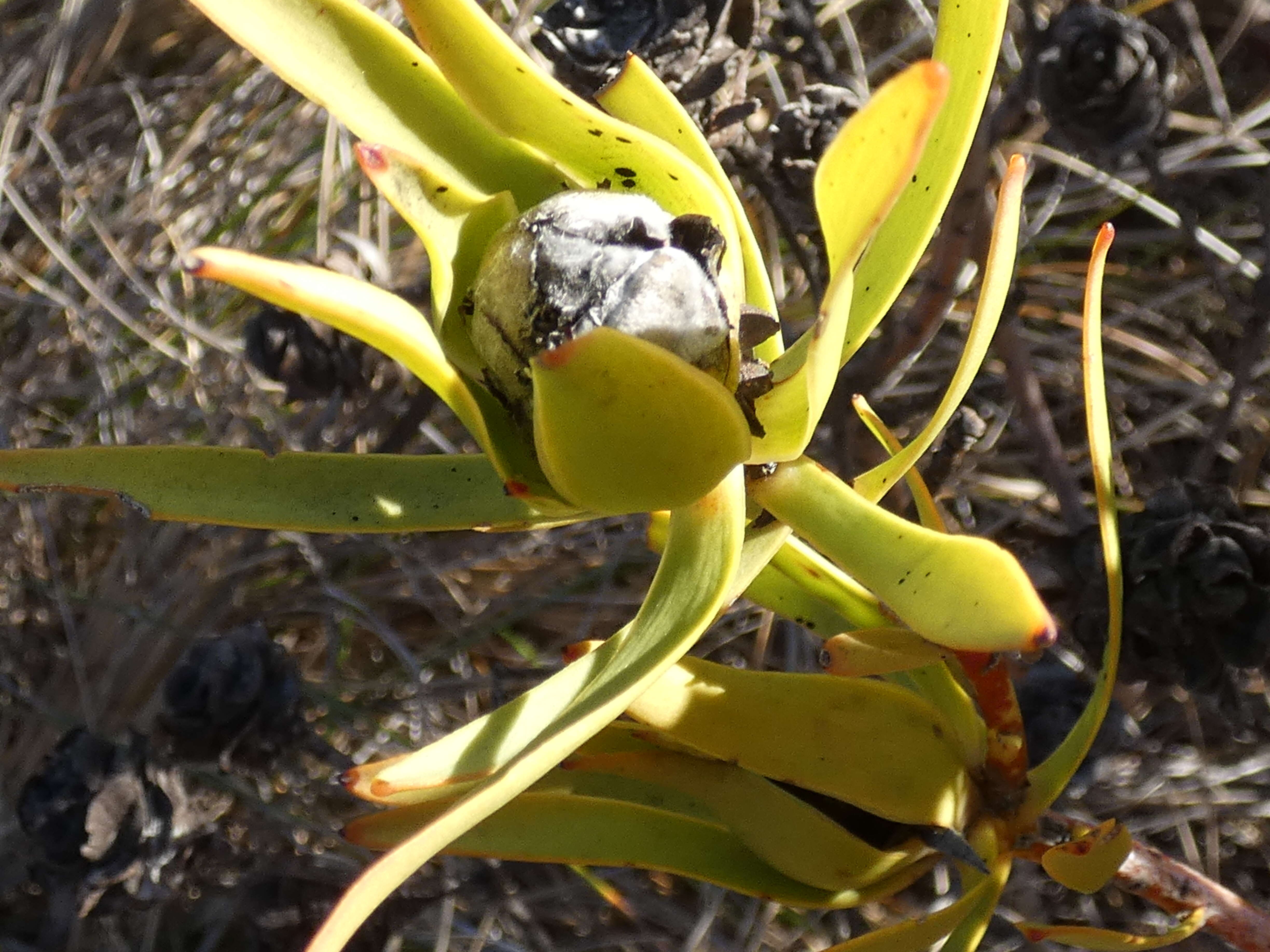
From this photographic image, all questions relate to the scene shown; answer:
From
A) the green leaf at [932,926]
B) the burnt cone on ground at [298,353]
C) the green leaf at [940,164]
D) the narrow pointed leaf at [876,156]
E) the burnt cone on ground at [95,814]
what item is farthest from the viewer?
the burnt cone on ground at [298,353]

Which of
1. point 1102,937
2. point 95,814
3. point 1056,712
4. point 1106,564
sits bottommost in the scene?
point 95,814

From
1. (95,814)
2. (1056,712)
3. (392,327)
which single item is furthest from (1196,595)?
(95,814)

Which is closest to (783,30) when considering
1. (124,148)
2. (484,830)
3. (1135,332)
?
(1135,332)

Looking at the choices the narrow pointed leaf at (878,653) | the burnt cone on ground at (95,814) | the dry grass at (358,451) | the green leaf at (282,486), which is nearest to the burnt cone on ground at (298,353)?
the dry grass at (358,451)

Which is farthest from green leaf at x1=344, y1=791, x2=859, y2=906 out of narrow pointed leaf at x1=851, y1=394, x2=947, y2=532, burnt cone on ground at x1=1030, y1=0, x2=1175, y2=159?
burnt cone on ground at x1=1030, y1=0, x2=1175, y2=159

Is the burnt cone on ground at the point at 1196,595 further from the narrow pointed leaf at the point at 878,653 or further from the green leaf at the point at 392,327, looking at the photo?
the green leaf at the point at 392,327

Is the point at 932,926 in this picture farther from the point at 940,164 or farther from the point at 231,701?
the point at 231,701

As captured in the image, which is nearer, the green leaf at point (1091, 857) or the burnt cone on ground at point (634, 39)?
the green leaf at point (1091, 857)
